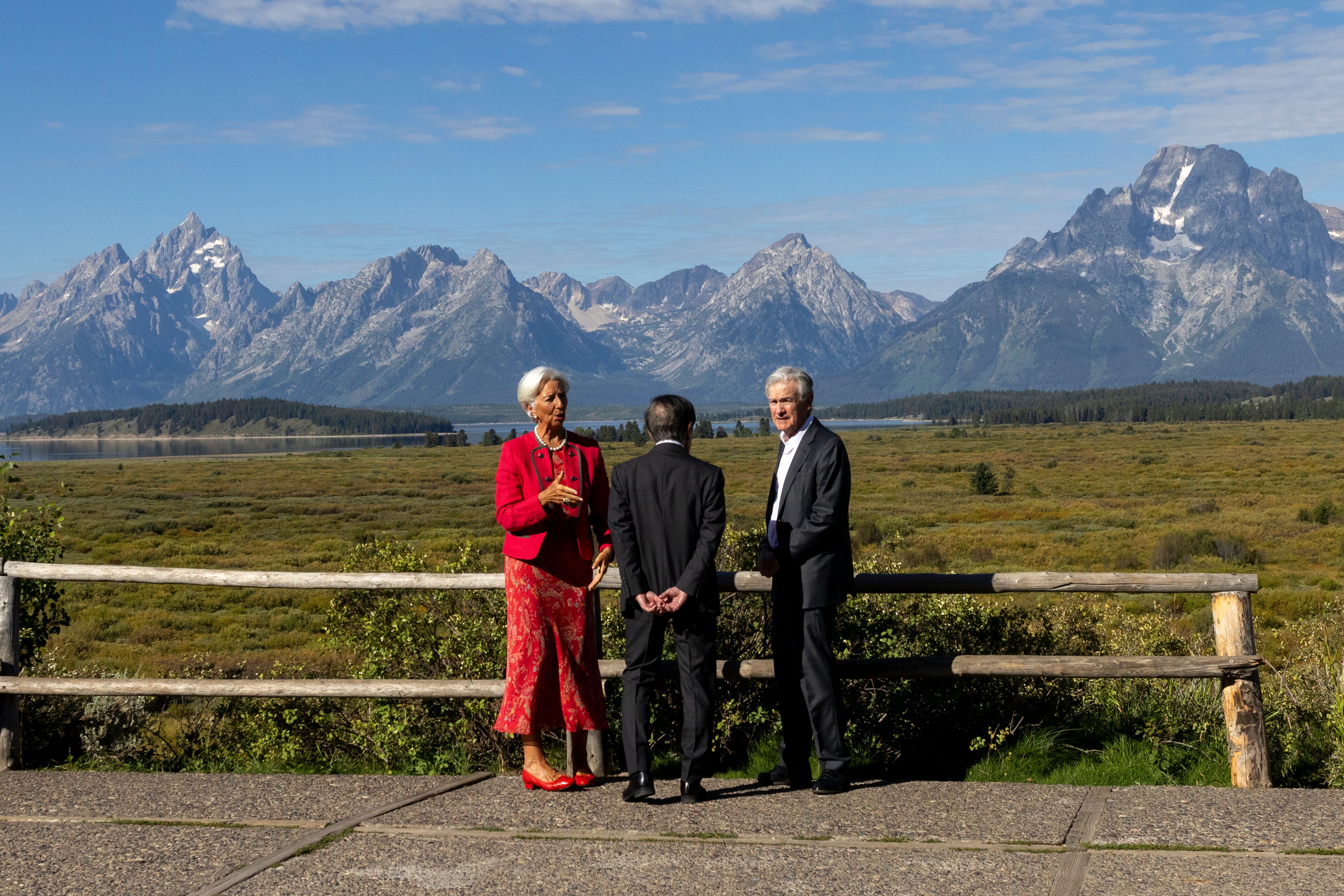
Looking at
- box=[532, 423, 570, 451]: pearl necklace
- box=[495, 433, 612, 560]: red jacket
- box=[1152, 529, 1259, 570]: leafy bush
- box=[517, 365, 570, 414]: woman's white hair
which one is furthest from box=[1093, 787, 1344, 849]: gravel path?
box=[1152, 529, 1259, 570]: leafy bush

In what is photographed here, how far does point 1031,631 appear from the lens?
9.07m

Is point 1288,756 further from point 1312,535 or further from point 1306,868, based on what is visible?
point 1312,535

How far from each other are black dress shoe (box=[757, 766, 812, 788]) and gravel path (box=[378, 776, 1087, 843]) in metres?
0.05

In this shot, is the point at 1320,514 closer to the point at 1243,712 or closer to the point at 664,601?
the point at 1243,712

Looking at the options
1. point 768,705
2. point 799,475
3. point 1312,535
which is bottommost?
point 1312,535

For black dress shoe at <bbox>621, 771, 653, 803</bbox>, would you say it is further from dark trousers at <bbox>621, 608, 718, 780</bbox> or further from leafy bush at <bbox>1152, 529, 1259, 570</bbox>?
leafy bush at <bbox>1152, 529, 1259, 570</bbox>

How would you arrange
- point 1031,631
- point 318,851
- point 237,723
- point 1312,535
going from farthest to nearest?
point 1312,535 < point 1031,631 < point 237,723 < point 318,851

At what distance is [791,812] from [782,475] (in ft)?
5.54

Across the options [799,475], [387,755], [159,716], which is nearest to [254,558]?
[159,716]

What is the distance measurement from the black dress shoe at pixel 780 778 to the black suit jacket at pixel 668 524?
1029 mm

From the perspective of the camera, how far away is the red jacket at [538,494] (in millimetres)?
5664

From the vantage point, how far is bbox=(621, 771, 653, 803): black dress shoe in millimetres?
5668

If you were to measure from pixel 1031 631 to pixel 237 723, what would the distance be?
6.25 meters

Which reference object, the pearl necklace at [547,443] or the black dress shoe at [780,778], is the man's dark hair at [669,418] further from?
the black dress shoe at [780,778]
